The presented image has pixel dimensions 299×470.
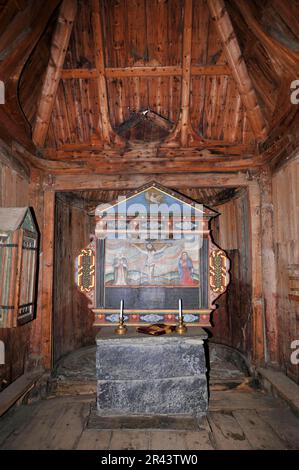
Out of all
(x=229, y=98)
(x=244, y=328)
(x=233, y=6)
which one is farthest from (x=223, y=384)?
(x=233, y=6)

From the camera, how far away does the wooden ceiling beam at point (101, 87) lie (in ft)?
16.4

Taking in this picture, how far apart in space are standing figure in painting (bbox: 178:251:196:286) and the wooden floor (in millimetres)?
1956

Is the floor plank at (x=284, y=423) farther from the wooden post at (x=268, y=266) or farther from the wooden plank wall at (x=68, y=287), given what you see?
the wooden plank wall at (x=68, y=287)

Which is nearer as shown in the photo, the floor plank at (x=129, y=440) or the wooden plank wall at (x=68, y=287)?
the floor plank at (x=129, y=440)

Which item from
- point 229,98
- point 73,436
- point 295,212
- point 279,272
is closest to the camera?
point 73,436

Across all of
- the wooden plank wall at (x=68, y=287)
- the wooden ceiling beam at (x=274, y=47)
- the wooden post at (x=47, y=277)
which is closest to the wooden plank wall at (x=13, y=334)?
the wooden post at (x=47, y=277)

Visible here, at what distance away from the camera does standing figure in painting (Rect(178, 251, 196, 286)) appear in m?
5.46

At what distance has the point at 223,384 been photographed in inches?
218

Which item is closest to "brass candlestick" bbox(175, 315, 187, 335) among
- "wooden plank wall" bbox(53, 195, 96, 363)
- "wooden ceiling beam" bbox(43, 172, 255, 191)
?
"wooden ceiling beam" bbox(43, 172, 255, 191)

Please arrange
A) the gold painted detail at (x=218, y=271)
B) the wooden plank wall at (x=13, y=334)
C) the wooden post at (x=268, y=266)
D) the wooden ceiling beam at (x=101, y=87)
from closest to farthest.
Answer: the wooden plank wall at (x=13, y=334) → the wooden ceiling beam at (x=101, y=87) → the gold painted detail at (x=218, y=271) → the wooden post at (x=268, y=266)

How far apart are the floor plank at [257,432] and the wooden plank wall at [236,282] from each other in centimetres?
182

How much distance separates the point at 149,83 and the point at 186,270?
358 centimetres

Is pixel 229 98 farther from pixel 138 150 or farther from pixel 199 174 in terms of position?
pixel 138 150

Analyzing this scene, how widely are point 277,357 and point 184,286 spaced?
6.88ft
